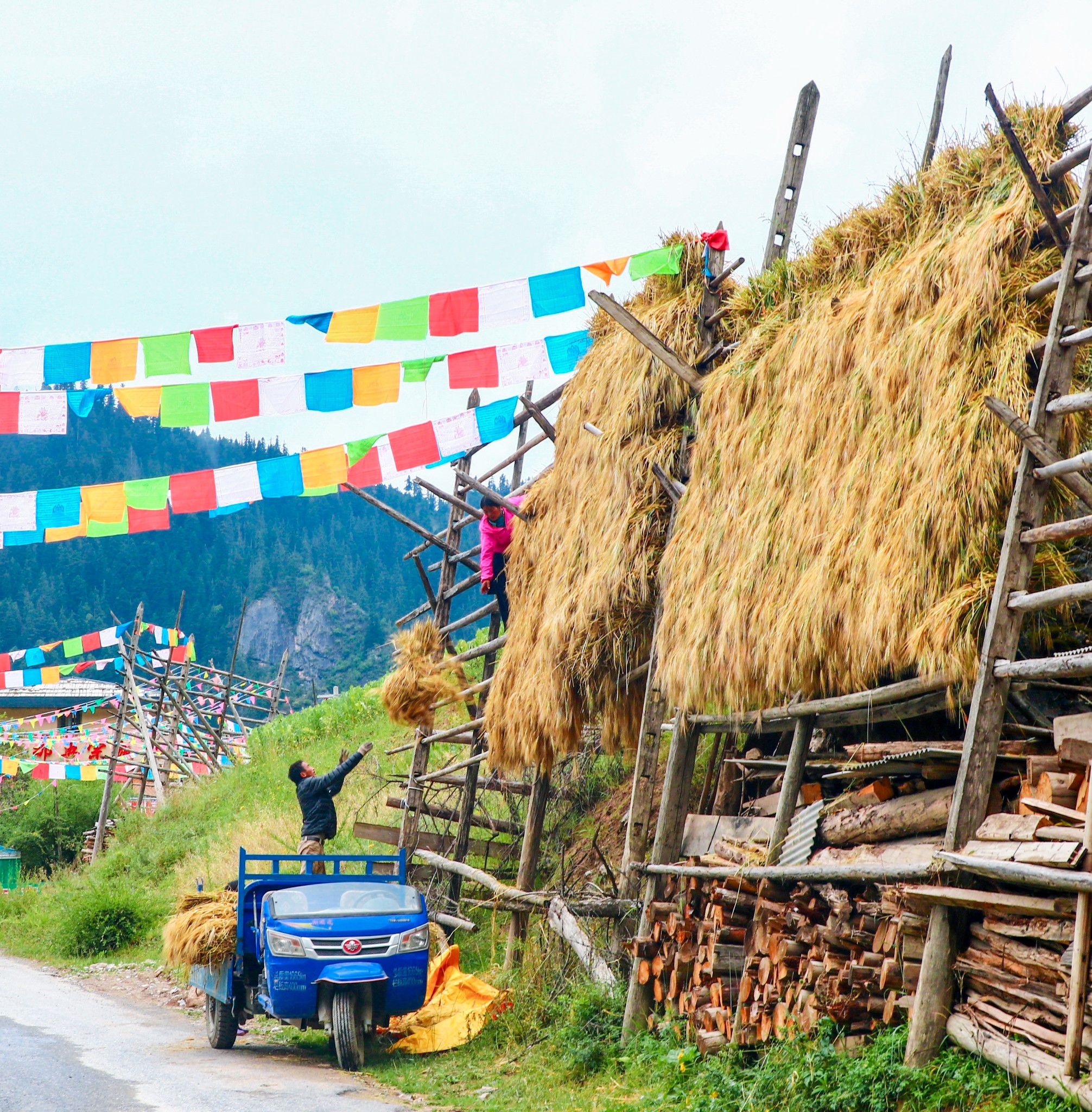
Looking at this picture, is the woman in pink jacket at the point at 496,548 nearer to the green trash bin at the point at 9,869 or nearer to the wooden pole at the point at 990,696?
the wooden pole at the point at 990,696

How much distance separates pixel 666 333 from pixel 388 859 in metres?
5.43

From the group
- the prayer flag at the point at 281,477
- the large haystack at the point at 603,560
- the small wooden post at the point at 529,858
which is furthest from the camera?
the prayer flag at the point at 281,477

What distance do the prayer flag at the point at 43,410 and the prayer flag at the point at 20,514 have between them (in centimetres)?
113

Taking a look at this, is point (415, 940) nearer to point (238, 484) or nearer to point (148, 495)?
point (238, 484)

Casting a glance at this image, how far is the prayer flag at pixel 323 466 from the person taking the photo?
13602mm

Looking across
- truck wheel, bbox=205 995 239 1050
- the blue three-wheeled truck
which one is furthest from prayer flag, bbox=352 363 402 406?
truck wheel, bbox=205 995 239 1050

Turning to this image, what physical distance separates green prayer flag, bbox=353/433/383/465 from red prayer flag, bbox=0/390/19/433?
327cm

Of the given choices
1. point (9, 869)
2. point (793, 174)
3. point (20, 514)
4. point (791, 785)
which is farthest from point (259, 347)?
point (9, 869)

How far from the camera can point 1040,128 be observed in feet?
21.0

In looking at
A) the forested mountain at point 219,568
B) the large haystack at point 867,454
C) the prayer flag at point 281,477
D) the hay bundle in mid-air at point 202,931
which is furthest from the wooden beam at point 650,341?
the forested mountain at point 219,568

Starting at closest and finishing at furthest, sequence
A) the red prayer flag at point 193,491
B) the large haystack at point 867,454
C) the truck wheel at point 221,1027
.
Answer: the large haystack at point 867,454
the truck wheel at point 221,1027
the red prayer flag at point 193,491

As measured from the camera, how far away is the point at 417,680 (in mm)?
12586

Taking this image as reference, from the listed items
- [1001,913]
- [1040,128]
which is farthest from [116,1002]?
[1040,128]

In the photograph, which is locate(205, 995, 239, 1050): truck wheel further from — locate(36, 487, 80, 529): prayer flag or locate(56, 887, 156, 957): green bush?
locate(56, 887, 156, 957): green bush
